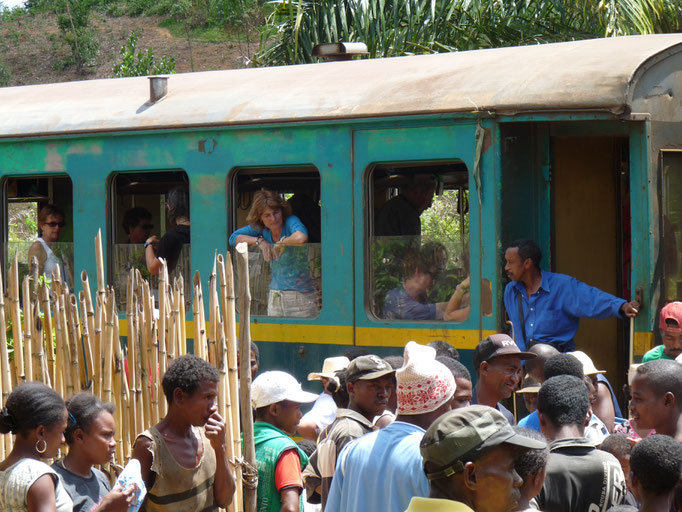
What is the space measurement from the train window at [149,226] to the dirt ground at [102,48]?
70.3ft

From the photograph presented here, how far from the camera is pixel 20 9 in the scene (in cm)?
3678

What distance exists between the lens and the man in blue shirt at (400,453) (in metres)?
3.56

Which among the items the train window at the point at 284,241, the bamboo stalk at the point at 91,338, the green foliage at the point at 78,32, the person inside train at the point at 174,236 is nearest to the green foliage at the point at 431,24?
the person inside train at the point at 174,236

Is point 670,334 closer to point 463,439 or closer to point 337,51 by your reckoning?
point 463,439

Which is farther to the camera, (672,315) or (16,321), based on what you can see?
(672,315)

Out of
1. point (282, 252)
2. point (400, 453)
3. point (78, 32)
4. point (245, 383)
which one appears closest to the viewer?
point (400, 453)

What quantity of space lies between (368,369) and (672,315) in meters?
2.16

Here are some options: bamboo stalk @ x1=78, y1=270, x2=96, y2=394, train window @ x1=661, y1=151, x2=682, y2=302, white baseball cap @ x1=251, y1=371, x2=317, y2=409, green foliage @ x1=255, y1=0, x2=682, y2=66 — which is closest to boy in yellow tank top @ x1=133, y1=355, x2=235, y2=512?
white baseball cap @ x1=251, y1=371, x2=317, y2=409

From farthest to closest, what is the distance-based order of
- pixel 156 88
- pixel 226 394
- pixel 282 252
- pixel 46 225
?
pixel 46 225, pixel 156 88, pixel 282 252, pixel 226 394


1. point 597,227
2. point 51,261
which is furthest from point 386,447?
point 51,261

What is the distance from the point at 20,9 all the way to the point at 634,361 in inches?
1331

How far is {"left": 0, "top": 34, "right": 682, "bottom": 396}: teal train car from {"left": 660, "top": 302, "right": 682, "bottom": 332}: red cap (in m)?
0.19

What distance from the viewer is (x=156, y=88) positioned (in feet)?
26.7

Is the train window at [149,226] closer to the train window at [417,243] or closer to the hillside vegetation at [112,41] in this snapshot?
the train window at [417,243]
